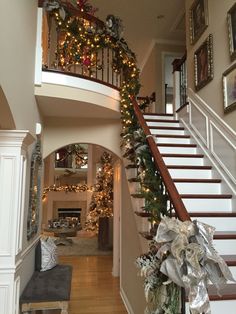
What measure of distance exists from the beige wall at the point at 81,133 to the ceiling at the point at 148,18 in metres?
2.95

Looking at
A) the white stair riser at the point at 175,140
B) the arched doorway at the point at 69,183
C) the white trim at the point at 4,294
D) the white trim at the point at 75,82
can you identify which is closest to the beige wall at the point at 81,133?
the white trim at the point at 75,82

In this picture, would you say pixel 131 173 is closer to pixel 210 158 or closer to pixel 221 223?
pixel 210 158

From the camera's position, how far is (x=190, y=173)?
13.4 ft

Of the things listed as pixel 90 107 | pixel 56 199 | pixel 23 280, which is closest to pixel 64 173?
pixel 56 199

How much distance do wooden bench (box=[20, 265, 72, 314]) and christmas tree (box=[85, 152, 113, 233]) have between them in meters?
5.73

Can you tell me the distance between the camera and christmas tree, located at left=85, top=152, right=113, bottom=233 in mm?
9648

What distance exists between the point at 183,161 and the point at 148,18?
4.21 m

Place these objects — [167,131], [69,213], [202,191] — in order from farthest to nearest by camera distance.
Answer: [69,213] < [167,131] < [202,191]

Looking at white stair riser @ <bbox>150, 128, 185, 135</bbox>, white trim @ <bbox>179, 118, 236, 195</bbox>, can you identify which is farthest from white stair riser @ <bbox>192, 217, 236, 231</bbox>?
white stair riser @ <bbox>150, 128, 185, 135</bbox>

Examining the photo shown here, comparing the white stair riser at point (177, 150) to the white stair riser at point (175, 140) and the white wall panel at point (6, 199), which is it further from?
the white wall panel at point (6, 199)

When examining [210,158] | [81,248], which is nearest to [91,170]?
[81,248]

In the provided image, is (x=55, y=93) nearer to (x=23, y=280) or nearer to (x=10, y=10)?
(x=10, y=10)

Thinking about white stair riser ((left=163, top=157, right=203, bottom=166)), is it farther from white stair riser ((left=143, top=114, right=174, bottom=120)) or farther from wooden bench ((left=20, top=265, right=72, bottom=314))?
wooden bench ((left=20, top=265, right=72, bottom=314))

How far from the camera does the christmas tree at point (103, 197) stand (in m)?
9.65
